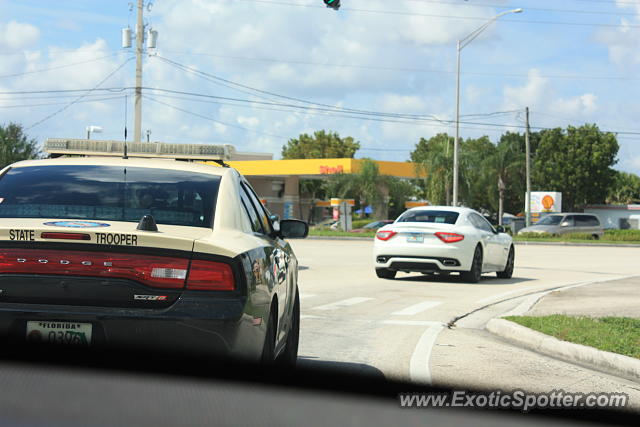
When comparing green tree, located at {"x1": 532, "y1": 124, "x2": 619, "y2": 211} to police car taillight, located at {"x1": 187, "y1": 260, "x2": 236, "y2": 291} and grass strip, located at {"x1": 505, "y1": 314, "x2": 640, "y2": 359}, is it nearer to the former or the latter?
grass strip, located at {"x1": 505, "y1": 314, "x2": 640, "y2": 359}

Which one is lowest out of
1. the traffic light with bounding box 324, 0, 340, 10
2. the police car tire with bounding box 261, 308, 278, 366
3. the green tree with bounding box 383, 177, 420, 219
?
the police car tire with bounding box 261, 308, 278, 366

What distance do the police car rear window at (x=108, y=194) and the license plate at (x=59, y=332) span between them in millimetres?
861

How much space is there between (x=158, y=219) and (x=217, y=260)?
80cm

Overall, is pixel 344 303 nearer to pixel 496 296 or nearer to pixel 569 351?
pixel 496 296

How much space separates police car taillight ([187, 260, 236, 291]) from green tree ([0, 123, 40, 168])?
56.0m

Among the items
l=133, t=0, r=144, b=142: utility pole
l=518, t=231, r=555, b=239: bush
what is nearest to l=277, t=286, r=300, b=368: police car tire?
l=133, t=0, r=144, b=142: utility pole

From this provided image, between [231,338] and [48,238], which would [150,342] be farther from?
[48,238]

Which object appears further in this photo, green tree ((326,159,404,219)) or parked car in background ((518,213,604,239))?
green tree ((326,159,404,219))

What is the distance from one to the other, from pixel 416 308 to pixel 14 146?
53.0m

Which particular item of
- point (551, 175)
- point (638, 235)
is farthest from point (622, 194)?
point (638, 235)

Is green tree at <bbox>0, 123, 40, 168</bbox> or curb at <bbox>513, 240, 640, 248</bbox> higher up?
green tree at <bbox>0, 123, 40, 168</bbox>

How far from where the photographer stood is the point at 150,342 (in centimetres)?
423

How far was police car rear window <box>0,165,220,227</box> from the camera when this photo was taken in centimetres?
508

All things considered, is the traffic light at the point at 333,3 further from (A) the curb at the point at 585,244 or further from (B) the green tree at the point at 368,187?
(B) the green tree at the point at 368,187
